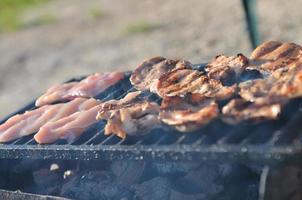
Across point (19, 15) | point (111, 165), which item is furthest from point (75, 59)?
point (111, 165)

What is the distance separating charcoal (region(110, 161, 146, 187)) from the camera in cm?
364

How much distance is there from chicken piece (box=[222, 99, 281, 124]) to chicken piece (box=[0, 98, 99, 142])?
1.19m

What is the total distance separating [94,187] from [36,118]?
647 mm

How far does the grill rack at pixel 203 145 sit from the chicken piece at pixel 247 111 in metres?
0.06

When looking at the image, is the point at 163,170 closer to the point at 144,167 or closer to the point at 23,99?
the point at 144,167

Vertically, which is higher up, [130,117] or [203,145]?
[130,117]

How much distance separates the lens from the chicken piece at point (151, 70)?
3853 millimetres

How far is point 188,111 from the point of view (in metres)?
3.04

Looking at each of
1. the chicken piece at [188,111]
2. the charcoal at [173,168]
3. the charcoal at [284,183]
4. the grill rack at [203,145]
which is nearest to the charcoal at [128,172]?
the charcoal at [173,168]

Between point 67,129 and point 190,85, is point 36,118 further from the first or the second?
point 190,85

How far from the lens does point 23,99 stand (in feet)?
29.2

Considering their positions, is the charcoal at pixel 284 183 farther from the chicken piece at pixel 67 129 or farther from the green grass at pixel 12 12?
the green grass at pixel 12 12

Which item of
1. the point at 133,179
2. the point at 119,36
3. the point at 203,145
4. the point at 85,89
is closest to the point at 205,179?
the point at 133,179

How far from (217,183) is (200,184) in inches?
4.2
